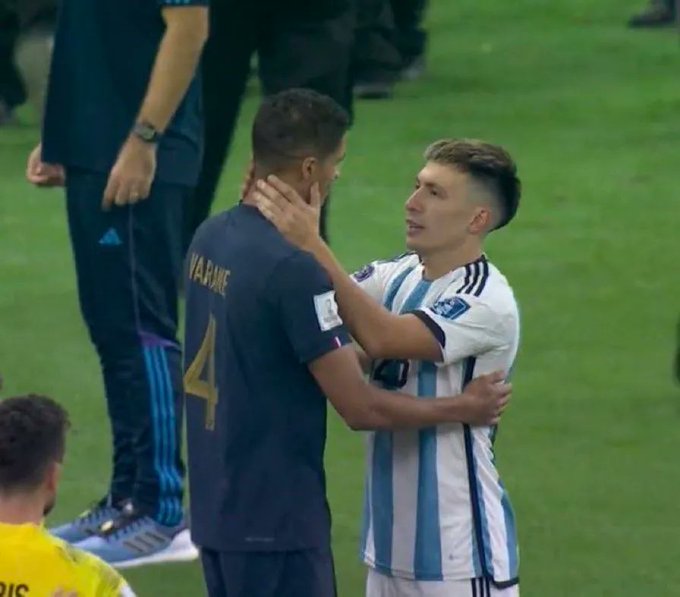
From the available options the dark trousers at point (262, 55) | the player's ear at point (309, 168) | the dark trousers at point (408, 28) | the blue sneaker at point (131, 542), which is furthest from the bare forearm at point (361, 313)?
the dark trousers at point (408, 28)

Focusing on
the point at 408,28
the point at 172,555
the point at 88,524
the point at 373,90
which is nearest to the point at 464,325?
the point at 172,555

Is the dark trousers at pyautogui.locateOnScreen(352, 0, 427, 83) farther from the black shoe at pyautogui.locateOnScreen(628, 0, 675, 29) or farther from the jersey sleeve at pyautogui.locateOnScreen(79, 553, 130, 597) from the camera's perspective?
the jersey sleeve at pyautogui.locateOnScreen(79, 553, 130, 597)

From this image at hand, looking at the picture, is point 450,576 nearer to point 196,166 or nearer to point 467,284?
point 467,284

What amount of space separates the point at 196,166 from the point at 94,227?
13.2 inches

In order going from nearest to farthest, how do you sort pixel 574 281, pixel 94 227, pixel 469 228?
pixel 469 228, pixel 94 227, pixel 574 281

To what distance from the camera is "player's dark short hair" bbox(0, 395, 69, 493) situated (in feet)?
9.60

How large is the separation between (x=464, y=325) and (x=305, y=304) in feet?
1.05

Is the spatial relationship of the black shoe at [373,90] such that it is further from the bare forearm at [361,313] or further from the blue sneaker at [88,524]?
the bare forearm at [361,313]

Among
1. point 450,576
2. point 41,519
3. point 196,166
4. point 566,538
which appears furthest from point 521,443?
point 41,519

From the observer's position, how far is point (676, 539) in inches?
196

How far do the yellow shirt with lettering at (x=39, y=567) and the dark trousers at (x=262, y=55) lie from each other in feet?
11.7

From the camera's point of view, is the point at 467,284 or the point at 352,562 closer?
the point at 467,284

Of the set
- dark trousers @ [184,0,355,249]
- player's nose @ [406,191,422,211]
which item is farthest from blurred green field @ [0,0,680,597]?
player's nose @ [406,191,422,211]

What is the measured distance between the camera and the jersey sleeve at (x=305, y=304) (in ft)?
11.1
